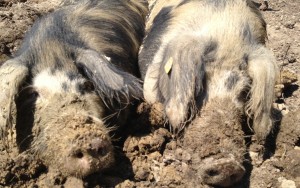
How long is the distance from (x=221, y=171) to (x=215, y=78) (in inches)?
31.0

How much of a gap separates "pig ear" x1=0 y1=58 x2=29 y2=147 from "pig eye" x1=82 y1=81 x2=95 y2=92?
1.33 feet

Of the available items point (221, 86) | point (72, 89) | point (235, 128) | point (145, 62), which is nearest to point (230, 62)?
point (221, 86)

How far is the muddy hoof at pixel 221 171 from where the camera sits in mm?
3424

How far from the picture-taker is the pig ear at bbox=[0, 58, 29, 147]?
3609 millimetres

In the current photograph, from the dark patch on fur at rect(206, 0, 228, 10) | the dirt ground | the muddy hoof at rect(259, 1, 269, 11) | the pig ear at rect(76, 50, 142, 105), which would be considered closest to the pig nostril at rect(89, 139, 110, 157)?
the dirt ground

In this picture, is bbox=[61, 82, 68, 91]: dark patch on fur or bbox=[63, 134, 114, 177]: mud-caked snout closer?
bbox=[63, 134, 114, 177]: mud-caked snout

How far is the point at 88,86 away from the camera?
3.84 m

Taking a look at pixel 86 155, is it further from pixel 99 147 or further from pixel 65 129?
pixel 65 129

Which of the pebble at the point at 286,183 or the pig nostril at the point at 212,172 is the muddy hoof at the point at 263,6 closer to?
the pebble at the point at 286,183

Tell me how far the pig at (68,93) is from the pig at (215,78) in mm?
274

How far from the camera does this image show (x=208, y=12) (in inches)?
176

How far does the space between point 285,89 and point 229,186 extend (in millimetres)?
1570

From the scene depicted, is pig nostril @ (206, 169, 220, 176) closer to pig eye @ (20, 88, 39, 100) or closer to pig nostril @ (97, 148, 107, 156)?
pig nostril @ (97, 148, 107, 156)

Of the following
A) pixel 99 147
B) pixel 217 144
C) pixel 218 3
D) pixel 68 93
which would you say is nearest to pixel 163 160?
pixel 217 144
